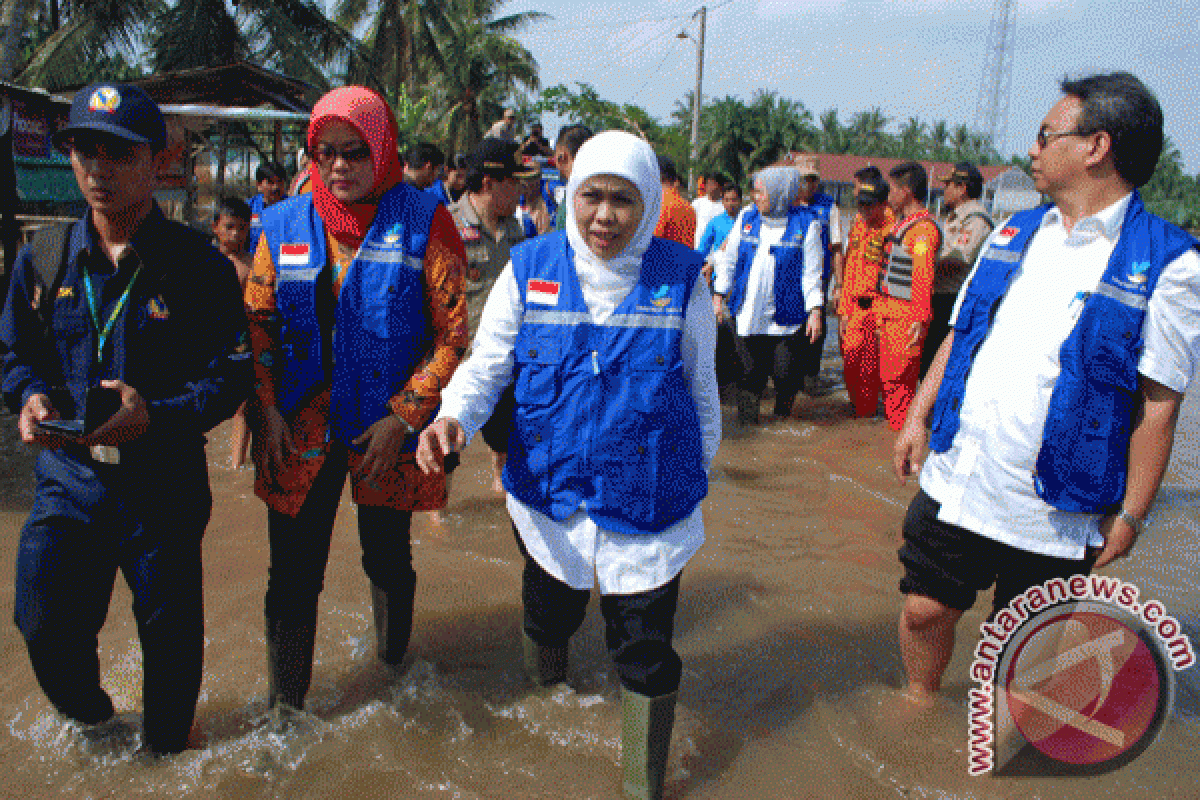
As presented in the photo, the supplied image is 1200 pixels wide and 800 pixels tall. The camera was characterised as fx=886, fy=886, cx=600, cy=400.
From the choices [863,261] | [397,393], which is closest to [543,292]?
[397,393]

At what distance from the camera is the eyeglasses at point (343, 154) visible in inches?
98.7

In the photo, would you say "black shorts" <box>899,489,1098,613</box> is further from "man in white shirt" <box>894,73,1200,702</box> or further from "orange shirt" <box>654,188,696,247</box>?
"orange shirt" <box>654,188,696,247</box>

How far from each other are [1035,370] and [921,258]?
11.9 feet

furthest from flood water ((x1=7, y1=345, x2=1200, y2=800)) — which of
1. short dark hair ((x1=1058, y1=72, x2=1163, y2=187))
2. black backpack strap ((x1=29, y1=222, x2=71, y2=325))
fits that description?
short dark hair ((x1=1058, y1=72, x2=1163, y2=187))

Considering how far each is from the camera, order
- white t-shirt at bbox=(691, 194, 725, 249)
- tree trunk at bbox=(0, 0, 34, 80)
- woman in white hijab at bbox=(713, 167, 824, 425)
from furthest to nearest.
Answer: tree trunk at bbox=(0, 0, 34, 80), white t-shirt at bbox=(691, 194, 725, 249), woman in white hijab at bbox=(713, 167, 824, 425)

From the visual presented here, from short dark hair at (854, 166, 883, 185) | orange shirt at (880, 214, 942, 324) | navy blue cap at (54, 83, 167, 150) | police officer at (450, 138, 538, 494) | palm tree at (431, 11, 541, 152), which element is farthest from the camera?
palm tree at (431, 11, 541, 152)

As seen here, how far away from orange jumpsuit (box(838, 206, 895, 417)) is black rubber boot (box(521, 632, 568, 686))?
14.1 feet

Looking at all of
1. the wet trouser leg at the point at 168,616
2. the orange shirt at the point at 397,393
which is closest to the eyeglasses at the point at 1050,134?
the orange shirt at the point at 397,393

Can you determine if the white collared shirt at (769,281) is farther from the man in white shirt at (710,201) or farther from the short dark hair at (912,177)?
the man in white shirt at (710,201)

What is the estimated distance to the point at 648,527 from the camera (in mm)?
2385

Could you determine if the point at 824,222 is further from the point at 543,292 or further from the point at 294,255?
the point at 294,255

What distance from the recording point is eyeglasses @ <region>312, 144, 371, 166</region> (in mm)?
2508

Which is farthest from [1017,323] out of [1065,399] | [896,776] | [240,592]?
[240,592]

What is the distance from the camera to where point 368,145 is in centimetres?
253
